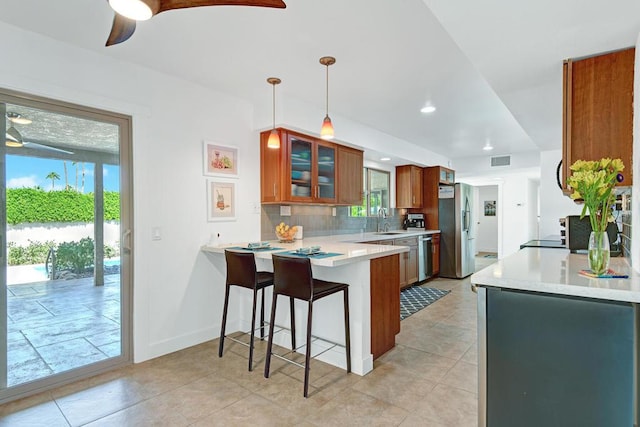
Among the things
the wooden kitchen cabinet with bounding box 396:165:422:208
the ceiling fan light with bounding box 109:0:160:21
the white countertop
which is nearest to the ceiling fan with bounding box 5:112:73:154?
the ceiling fan light with bounding box 109:0:160:21

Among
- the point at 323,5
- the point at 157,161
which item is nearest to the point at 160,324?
the point at 157,161

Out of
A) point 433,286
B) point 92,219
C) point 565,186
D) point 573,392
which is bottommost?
point 433,286

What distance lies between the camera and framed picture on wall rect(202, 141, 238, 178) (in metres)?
3.25

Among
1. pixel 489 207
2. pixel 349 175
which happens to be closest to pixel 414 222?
pixel 349 175

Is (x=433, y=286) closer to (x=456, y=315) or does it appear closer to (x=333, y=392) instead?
(x=456, y=315)

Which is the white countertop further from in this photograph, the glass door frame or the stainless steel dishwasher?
the stainless steel dishwasher

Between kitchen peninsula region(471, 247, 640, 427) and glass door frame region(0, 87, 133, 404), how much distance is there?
2.64 meters

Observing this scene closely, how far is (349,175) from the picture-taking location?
450 centimetres

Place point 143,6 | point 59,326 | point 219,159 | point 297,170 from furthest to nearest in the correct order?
point 297,170
point 219,159
point 59,326
point 143,6

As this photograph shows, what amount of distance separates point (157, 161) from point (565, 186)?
10.3ft

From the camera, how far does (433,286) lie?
221 inches

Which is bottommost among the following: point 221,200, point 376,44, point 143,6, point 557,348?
point 557,348

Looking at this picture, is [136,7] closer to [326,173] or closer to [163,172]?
[163,172]

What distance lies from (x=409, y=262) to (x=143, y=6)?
4.78 m
